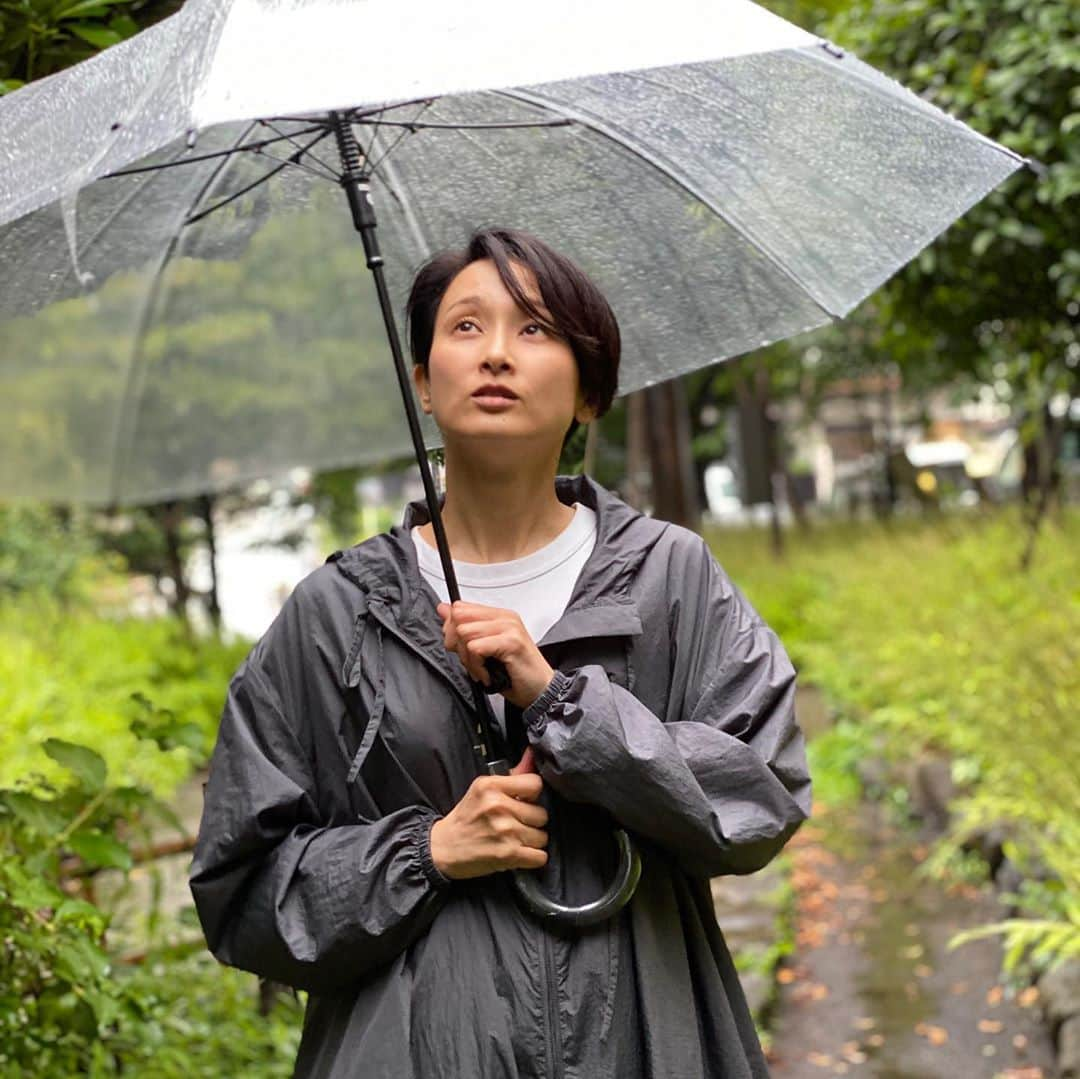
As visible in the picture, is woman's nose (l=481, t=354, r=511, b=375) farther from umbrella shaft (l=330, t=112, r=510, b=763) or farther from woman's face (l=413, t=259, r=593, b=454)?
umbrella shaft (l=330, t=112, r=510, b=763)

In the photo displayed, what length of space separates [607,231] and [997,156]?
0.68 meters

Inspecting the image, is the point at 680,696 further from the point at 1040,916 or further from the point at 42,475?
the point at 42,475

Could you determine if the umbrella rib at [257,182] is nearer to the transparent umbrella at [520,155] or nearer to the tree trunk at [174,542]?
→ the transparent umbrella at [520,155]

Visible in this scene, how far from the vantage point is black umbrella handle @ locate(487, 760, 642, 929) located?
2.21 metres

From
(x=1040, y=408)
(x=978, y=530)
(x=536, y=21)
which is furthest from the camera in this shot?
(x=978, y=530)

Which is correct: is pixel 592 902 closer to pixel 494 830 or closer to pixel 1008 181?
pixel 494 830

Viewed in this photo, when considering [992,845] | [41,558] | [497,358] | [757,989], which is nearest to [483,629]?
[497,358]

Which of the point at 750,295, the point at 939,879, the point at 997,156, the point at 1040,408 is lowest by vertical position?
the point at 939,879

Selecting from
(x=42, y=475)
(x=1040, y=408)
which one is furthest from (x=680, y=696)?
(x=1040, y=408)

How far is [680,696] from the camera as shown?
2381mm

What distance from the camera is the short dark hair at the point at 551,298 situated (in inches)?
94.7

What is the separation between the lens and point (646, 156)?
2785 millimetres

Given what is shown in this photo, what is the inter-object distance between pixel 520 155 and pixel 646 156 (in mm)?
240

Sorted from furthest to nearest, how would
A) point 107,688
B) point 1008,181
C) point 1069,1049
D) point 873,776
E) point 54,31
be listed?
point 107,688, point 873,776, point 1008,181, point 1069,1049, point 54,31
